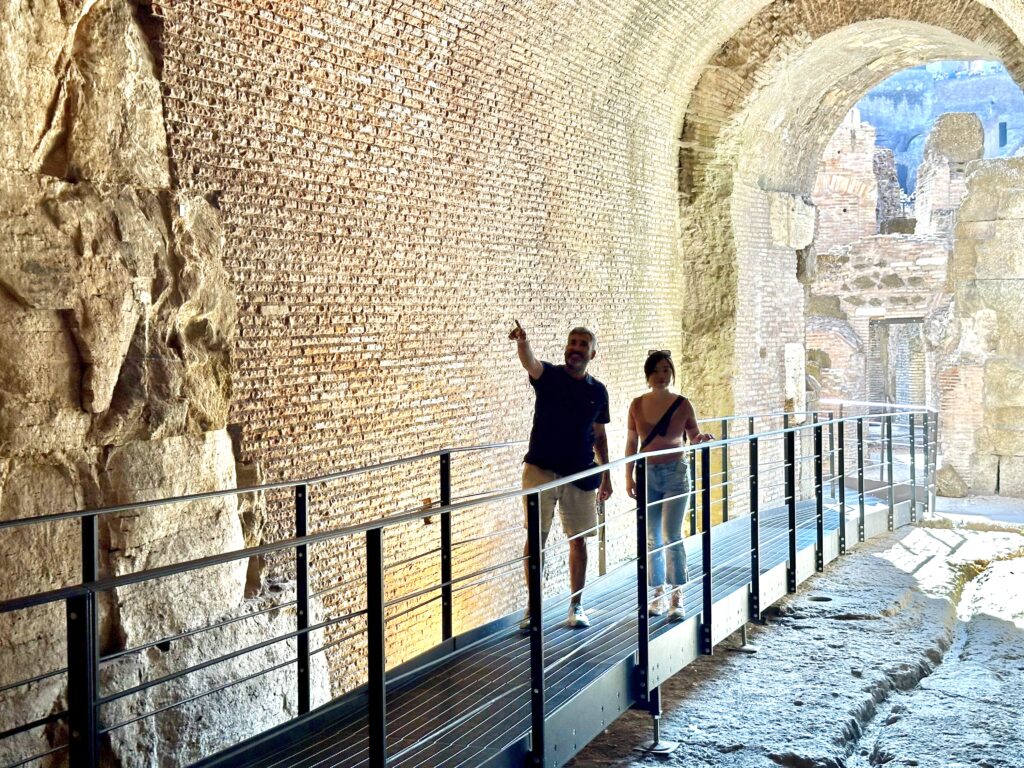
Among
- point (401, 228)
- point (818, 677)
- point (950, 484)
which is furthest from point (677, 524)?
point (950, 484)

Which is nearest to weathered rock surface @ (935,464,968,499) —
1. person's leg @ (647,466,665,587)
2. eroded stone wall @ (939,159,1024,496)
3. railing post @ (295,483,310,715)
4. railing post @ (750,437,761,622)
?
eroded stone wall @ (939,159,1024,496)

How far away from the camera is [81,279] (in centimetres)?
427

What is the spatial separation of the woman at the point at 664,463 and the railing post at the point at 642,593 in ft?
2.31

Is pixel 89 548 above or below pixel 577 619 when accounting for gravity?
above

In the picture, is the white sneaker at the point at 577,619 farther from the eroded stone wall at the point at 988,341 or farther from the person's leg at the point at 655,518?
the eroded stone wall at the point at 988,341

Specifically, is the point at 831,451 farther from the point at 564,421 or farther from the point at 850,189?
the point at 850,189

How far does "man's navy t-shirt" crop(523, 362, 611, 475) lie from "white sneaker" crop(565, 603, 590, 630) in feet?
2.30

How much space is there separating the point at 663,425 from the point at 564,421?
881 millimetres

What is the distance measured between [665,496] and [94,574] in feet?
9.77

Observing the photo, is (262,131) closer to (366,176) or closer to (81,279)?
(366,176)

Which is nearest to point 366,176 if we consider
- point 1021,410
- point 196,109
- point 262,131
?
point 262,131

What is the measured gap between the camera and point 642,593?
4.79 metres

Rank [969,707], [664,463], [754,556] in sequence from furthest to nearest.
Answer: [754,556]
[664,463]
[969,707]

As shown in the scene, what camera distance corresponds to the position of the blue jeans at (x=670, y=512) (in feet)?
18.7
